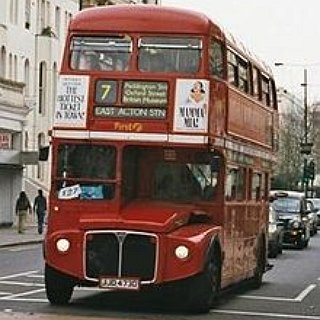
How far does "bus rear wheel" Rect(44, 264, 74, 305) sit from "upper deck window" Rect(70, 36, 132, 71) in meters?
3.03

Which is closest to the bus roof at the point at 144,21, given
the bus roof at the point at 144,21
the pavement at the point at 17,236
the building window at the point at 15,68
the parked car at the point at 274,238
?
the bus roof at the point at 144,21

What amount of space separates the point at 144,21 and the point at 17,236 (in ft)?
80.8

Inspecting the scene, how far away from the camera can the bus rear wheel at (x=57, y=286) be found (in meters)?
16.6

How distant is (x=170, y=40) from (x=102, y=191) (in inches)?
96.6

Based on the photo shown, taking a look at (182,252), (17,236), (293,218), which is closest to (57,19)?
(17,236)

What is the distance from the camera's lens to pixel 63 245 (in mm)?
16188

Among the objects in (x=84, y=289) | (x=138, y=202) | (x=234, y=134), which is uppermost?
(x=234, y=134)

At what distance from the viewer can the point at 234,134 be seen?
18438 mm

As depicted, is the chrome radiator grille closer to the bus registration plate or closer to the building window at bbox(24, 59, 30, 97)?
the bus registration plate

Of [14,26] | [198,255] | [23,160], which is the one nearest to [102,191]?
[198,255]

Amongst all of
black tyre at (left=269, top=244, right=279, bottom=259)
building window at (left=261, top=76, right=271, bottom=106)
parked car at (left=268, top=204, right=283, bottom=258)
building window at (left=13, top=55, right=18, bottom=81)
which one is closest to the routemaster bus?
building window at (left=261, top=76, right=271, bottom=106)

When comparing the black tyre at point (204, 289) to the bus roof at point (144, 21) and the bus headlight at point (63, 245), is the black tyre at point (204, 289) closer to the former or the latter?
the bus headlight at point (63, 245)

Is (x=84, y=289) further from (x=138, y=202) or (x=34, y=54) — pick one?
(x=34, y=54)

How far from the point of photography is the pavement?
121ft
